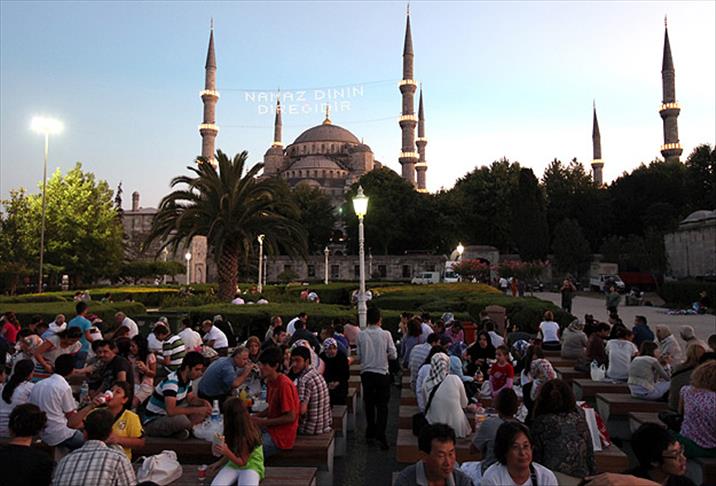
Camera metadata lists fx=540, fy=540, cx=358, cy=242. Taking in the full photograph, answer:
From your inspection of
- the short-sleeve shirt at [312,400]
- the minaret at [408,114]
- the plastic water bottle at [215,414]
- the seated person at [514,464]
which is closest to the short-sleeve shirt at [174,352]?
the plastic water bottle at [215,414]

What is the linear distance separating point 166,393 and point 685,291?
90.8 ft

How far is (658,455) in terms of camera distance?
3.46m

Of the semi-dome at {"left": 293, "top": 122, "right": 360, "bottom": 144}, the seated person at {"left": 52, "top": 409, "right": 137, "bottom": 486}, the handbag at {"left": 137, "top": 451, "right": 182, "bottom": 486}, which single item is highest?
the semi-dome at {"left": 293, "top": 122, "right": 360, "bottom": 144}

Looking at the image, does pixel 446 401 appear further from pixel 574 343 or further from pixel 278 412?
pixel 574 343

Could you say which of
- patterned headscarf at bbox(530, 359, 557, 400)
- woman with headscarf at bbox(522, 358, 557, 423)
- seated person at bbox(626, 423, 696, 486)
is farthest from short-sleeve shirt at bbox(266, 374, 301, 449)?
seated person at bbox(626, 423, 696, 486)

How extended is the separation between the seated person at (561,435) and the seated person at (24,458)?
12.1 feet

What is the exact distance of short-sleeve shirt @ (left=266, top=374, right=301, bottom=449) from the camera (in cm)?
543

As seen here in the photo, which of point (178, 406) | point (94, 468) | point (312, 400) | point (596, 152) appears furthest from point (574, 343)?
point (596, 152)

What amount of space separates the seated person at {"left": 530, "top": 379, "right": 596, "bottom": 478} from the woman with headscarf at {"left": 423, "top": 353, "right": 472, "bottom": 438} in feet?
4.41

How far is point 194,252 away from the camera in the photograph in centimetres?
3969

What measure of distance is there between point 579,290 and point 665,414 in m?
41.6

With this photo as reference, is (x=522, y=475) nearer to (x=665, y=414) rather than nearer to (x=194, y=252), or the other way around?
(x=665, y=414)

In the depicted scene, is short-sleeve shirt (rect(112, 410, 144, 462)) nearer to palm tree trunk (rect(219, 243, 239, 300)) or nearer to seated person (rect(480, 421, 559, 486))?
seated person (rect(480, 421, 559, 486))

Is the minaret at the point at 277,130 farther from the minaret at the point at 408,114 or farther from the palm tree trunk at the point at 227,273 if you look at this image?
the palm tree trunk at the point at 227,273
